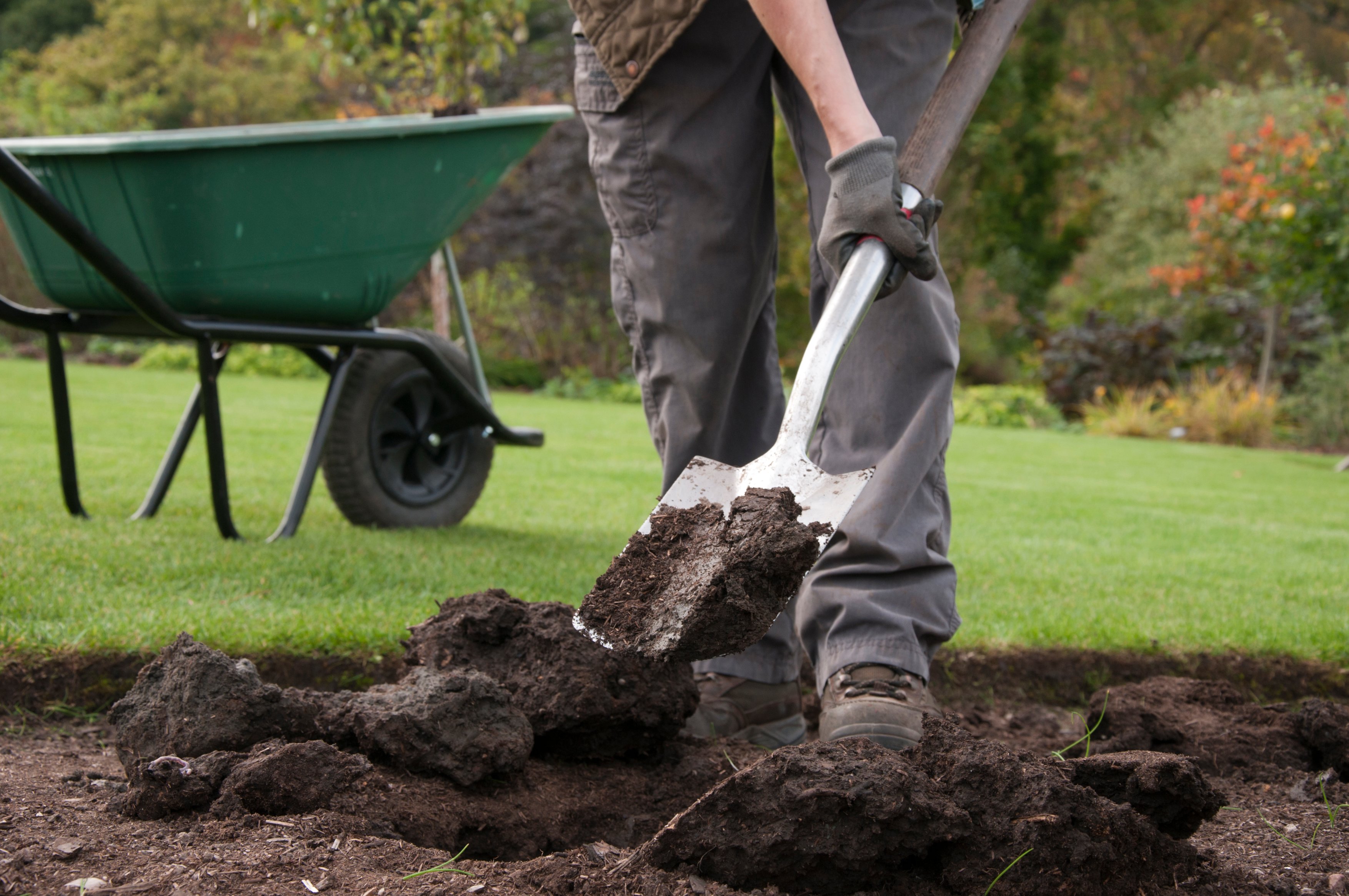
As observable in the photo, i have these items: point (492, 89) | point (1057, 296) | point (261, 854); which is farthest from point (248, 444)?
point (1057, 296)

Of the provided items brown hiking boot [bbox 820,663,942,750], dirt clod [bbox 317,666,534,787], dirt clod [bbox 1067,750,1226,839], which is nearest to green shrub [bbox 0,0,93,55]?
dirt clod [bbox 317,666,534,787]

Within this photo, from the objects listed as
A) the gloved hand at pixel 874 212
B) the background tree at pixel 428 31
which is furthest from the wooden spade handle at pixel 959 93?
the background tree at pixel 428 31

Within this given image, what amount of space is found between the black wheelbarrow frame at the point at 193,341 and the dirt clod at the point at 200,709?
1.36m

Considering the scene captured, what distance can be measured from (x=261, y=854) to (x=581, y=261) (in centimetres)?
1210

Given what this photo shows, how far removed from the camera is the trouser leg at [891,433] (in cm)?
165

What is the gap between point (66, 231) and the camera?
8.00 ft

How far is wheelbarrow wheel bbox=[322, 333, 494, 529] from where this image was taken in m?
3.21

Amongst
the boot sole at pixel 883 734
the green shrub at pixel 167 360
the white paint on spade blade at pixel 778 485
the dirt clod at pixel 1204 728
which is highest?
the white paint on spade blade at pixel 778 485

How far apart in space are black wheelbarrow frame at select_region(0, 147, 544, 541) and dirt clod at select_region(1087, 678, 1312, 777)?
2067 mm

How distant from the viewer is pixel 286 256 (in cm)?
292

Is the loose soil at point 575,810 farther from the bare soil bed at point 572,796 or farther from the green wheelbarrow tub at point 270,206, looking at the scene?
the green wheelbarrow tub at point 270,206

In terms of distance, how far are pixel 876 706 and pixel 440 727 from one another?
24.7 inches

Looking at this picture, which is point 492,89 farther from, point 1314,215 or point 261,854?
point 261,854

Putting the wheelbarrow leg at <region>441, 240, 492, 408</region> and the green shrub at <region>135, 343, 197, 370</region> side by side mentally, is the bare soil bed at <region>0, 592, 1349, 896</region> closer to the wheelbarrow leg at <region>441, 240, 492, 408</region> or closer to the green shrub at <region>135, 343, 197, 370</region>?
the wheelbarrow leg at <region>441, 240, 492, 408</region>
